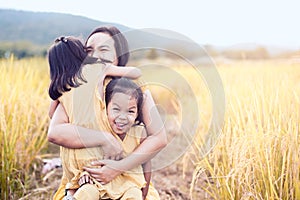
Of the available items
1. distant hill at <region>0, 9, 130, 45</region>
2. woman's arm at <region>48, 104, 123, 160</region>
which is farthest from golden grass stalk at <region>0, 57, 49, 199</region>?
woman's arm at <region>48, 104, 123, 160</region>

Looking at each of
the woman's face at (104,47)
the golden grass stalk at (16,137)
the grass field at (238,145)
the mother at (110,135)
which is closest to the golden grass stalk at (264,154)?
the grass field at (238,145)

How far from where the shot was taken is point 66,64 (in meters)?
1.67

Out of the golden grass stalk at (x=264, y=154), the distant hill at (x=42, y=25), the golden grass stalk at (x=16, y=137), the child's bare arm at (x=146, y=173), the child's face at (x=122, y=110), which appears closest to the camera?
the child's face at (x=122, y=110)

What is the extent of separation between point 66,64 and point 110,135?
0.29 m

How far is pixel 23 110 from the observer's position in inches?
105

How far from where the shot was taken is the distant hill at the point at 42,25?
207cm

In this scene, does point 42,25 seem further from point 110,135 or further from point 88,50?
point 110,135

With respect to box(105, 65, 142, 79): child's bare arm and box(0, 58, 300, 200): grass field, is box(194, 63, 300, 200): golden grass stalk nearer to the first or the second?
box(0, 58, 300, 200): grass field

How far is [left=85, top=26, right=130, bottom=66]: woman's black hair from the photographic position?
162 centimetres

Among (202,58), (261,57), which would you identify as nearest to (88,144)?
(202,58)

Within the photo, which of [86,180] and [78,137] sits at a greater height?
[78,137]

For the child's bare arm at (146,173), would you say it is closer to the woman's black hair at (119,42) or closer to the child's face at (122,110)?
the child's face at (122,110)

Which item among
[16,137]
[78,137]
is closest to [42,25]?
[16,137]

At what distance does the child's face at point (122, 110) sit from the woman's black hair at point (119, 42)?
0.14 meters
